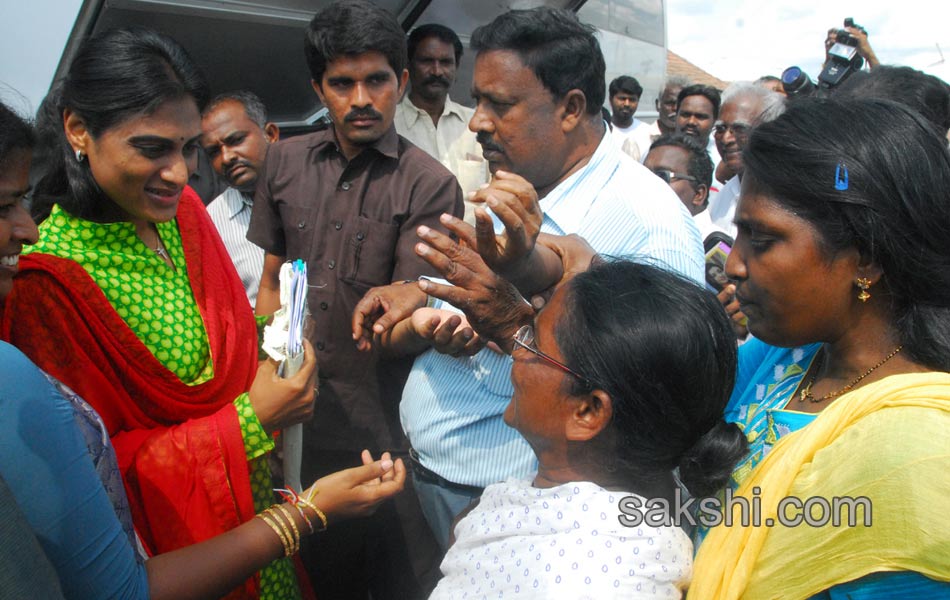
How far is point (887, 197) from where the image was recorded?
110 centimetres

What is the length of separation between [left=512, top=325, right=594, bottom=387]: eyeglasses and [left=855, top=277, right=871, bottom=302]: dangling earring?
1.59 ft

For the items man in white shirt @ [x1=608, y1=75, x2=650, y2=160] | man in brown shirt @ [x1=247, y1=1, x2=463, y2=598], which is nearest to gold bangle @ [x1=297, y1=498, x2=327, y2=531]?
man in brown shirt @ [x1=247, y1=1, x2=463, y2=598]

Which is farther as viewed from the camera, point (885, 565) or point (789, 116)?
point (789, 116)

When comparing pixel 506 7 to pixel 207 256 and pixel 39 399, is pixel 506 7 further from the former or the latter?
pixel 39 399

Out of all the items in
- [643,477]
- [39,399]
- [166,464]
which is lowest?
[166,464]

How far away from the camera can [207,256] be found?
6.31ft

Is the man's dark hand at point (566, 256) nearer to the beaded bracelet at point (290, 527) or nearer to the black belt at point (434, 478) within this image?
the black belt at point (434, 478)

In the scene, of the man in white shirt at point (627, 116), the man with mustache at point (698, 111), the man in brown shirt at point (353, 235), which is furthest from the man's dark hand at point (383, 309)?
the man in white shirt at point (627, 116)

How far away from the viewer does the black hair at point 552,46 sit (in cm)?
196

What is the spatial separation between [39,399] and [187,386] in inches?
27.7

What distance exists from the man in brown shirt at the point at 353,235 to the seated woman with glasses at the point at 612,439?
0.99 meters

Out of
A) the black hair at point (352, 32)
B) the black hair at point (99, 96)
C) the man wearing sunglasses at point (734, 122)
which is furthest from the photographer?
the man wearing sunglasses at point (734, 122)

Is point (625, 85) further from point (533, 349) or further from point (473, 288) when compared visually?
point (533, 349)

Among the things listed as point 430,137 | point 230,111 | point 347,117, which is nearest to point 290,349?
point 347,117
